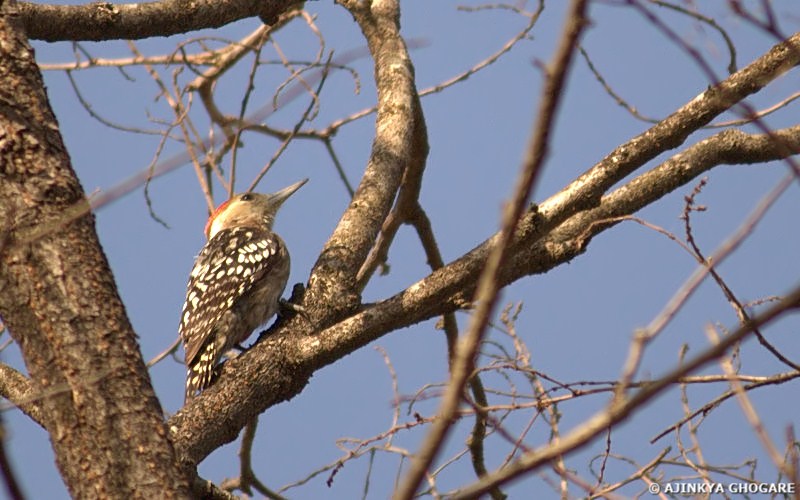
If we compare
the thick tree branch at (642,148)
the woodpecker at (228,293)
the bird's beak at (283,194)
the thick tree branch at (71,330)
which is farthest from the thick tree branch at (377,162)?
the bird's beak at (283,194)

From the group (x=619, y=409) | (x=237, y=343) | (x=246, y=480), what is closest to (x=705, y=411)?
(x=619, y=409)

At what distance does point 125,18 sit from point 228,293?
79.9 inches

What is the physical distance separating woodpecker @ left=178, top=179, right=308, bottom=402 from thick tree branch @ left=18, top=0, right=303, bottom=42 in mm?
1746

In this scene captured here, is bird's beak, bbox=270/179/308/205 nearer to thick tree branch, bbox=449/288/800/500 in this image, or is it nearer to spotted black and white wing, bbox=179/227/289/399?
spotted black and white wing, bbox=179/227/289/399

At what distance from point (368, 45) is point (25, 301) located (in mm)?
3559

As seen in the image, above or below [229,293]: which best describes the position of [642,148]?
below

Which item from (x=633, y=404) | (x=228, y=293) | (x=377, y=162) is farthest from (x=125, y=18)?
(x=633, y=404)

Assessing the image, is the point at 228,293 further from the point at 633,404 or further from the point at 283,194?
the point at 633,404

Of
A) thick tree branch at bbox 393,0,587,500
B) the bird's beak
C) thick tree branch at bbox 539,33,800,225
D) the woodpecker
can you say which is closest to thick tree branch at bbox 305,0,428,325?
thick tree branch at bbox 539,33,800,225

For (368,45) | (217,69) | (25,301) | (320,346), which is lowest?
(25,301)

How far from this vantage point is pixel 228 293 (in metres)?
5.72

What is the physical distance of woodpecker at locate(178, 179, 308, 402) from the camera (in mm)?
5371

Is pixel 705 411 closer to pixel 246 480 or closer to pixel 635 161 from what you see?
pixel 635 161

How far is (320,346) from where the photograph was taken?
3725mm
